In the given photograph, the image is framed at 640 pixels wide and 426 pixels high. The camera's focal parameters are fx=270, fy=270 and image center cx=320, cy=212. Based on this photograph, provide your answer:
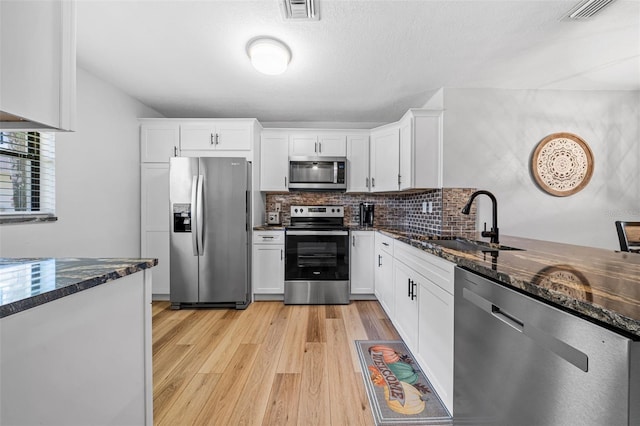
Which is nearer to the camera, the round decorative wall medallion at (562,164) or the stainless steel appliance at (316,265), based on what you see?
the round decorative wall medallion at (562,164)

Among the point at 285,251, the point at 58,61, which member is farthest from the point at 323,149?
the point at 58,61

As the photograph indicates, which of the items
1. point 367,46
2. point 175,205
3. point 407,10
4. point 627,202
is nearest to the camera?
point 407,10

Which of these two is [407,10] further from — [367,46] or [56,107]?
[56,107]

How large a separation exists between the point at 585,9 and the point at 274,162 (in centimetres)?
305

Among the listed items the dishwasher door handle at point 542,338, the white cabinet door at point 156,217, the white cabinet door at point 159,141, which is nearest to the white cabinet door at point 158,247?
the white cabinet door at point 156,217

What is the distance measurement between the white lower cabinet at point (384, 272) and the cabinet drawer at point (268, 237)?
120cm

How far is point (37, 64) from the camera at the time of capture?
30.3 inches

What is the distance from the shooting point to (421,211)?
3.34 meters

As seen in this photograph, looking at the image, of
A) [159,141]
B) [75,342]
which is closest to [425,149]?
[75,342]

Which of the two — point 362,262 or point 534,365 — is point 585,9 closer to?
point 534,365

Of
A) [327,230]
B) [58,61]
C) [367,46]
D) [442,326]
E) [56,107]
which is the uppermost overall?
[367,46]

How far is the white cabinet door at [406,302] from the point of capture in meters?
2.04

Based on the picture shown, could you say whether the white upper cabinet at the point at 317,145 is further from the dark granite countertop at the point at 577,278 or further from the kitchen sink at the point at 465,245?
the dark granite countertop at the point at 577,278

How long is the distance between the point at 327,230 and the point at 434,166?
1.38m
